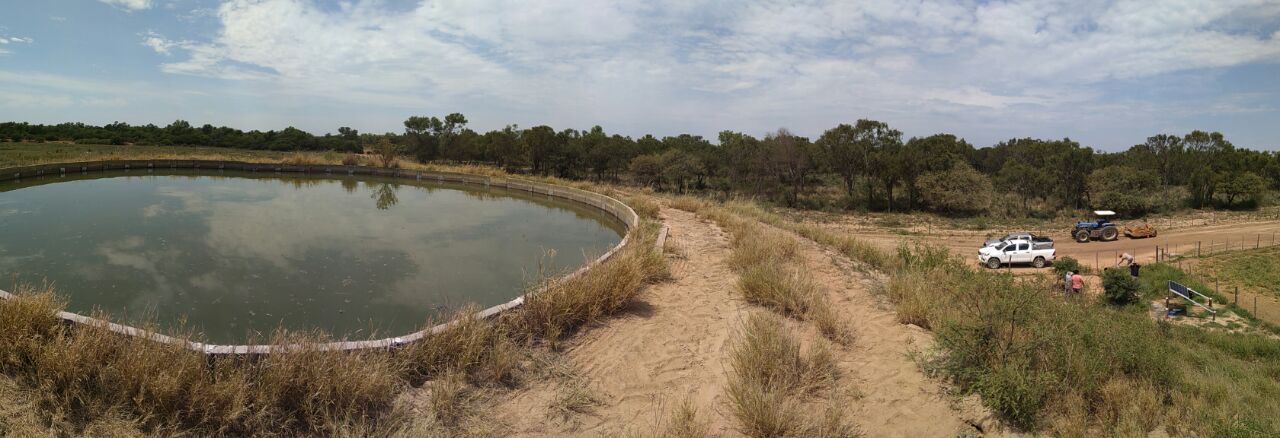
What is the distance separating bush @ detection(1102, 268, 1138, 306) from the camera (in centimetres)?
1313

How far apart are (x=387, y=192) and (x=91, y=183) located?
8.51 m

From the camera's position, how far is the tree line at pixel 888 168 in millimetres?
31562

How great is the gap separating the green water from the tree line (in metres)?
16.0

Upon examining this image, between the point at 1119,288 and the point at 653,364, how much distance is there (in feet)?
46.3

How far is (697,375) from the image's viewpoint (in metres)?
4.30

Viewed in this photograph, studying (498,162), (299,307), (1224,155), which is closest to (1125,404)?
(299,307)

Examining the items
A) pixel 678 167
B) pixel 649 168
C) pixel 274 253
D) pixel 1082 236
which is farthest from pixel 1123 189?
pixel 274 253

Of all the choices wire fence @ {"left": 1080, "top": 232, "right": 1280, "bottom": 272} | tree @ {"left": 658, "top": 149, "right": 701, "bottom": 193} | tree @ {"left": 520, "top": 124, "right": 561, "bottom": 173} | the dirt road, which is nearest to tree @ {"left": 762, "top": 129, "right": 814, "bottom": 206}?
tree @ {"left": 658, "top": 149, "right": 701, "bottom": 193}

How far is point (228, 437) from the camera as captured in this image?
3.25 meters

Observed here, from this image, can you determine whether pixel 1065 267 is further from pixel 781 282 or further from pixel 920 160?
pixel 920 160

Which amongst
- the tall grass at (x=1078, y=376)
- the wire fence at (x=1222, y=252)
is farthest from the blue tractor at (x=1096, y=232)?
the tall grass at (x=1078, y=376)

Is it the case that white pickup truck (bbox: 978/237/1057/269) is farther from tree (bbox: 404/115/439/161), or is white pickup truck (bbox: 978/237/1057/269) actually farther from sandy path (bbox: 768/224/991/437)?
tree (bbox: 404/115/439/161)

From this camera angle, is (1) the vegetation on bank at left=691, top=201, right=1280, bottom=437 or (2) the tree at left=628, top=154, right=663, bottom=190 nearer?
(1) the vegetation on bank at left=691, top=201, right=1280, bottom=437

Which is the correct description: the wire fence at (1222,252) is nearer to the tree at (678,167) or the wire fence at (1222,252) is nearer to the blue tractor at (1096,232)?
the blue tractor at (1096,232)
